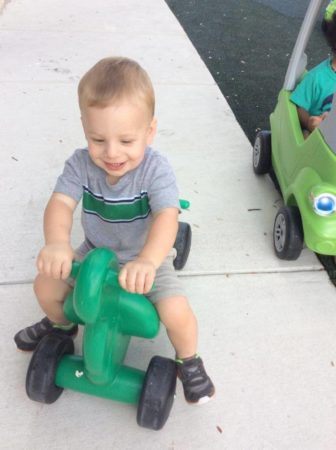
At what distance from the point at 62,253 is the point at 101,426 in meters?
0.56

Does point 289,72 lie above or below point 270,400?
above

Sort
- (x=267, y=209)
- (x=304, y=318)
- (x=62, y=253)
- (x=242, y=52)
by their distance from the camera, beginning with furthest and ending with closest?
(x=242, y=52), (x=267, y=209), (x=304, y=318), (x=62, y=253)

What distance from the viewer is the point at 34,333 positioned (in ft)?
5.03

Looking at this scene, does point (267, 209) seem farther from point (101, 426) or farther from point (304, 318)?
point (101, 426)

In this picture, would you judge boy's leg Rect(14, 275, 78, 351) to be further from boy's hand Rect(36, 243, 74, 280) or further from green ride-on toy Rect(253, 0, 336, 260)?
green ride-on toy Rect(253, 0, 336, 260)

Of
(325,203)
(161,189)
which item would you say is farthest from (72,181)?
(325,203)

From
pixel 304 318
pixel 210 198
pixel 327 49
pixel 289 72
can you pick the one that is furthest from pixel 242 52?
pixel 304 318

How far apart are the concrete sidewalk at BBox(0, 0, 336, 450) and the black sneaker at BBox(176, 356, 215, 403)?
0.06 meters

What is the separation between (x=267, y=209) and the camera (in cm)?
225

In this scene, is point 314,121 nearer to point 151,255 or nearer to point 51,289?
point 151,255

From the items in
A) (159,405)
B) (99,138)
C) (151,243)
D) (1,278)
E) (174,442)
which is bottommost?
(1,278)

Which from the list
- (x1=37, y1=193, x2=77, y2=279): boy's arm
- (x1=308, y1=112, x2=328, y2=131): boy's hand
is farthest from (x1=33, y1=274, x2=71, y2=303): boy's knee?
(x1=308, y1=112, x2=328, y2=131): boy's hand

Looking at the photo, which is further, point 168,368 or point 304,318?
point 304,318

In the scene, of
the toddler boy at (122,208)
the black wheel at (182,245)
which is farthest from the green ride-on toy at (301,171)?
the toddler boy at (122,208)
